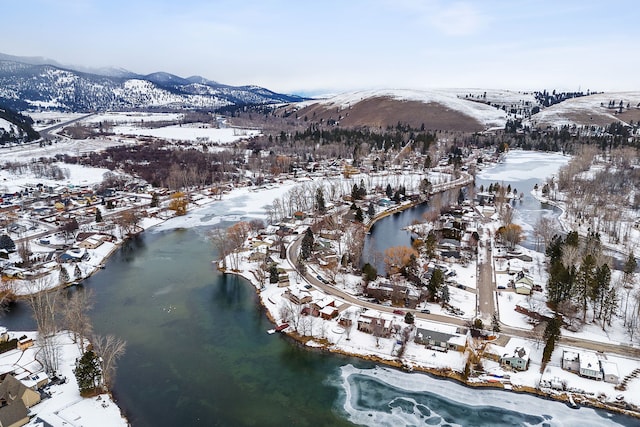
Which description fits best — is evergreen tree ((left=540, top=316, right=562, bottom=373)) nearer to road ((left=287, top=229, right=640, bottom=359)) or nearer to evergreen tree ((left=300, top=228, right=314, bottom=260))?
road ((left=287, top=229, right=640, bottom=359))

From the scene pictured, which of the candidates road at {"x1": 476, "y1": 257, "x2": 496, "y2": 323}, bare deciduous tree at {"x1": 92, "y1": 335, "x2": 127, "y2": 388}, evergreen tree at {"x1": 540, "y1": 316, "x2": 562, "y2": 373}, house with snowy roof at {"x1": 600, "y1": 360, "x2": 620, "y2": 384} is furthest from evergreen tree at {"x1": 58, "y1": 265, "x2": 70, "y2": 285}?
house with snowy roof at {"x1": 600, "y1": 360, "x2": 620, "y2": 384}

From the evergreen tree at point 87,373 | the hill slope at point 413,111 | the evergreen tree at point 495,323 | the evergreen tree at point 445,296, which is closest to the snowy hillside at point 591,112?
the hill slope at point 413,111

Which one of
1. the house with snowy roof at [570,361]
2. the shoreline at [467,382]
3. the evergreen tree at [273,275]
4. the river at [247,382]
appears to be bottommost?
the river at [247,382]

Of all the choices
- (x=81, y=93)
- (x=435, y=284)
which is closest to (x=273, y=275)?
(x=435, y=284)

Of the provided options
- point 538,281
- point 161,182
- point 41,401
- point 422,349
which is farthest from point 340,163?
point 41,401

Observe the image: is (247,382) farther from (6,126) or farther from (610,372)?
(6,126)

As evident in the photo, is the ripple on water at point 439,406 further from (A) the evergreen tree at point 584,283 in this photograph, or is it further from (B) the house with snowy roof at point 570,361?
(A) the evergreen tree at point 584,283
